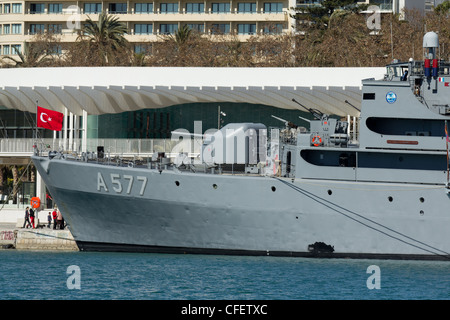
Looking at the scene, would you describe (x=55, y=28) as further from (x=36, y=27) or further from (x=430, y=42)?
(x=430, y=42)

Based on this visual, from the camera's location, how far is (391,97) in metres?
36.6

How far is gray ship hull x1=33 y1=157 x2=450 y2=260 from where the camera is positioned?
36500 mm

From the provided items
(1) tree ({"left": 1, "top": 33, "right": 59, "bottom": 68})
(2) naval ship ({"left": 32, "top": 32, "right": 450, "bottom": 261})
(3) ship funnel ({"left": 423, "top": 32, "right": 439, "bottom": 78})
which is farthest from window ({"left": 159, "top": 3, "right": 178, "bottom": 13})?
(3) ship funnel ({"left": 423, "top": 32, "right": 439, "bottom": 78})

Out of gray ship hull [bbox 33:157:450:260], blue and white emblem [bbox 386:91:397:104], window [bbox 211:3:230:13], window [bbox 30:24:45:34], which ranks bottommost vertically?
gray ship hull [bbox 33:157:450:260]

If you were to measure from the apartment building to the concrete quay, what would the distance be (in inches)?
2431

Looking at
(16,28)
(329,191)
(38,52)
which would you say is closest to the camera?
(329,191)

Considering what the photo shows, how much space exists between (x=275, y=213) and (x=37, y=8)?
79.6 m

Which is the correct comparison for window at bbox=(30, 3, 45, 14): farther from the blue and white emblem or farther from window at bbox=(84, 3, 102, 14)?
the blue and white emblem

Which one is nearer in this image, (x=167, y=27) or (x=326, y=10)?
(x=326, y=10)

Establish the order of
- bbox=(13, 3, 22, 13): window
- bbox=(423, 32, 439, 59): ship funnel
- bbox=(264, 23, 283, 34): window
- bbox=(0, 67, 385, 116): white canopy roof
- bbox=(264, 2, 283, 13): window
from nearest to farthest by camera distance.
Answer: bbox=(423, 32, 439, 59): ship funnel, bbox=(0, 67, 385, 116): white canopy roof, bbox=(264, 23, 283, 34): window, bbox=(264, 2, 283, 13): window, bbox=(13, 3, 22, 13): window

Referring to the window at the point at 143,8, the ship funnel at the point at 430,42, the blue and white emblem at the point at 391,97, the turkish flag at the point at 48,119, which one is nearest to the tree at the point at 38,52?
the window at the point at 143,8

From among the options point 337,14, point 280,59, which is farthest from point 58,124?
point 337,14

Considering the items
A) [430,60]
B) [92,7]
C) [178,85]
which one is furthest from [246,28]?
[430,60]

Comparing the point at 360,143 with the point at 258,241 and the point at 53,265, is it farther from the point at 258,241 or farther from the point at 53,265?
the point at 53,265
